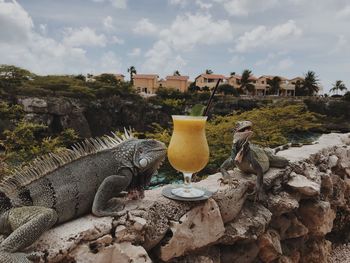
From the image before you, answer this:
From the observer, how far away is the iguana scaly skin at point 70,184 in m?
1.84

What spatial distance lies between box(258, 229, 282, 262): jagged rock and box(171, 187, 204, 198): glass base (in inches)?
33.3

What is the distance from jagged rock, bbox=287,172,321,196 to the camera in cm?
358

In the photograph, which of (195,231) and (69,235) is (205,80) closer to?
(195,231)

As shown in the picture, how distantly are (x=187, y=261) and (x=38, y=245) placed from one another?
3.49 ft

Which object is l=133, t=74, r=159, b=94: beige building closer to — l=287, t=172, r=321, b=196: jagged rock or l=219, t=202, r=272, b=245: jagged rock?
l=287, t=172, r=321, b=196: jagged rock

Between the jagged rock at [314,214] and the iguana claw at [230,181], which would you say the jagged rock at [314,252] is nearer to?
the jagged rock at [314,214]

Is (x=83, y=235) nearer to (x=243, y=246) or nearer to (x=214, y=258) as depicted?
(x=214, y=258)

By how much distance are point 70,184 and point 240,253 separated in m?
1.59

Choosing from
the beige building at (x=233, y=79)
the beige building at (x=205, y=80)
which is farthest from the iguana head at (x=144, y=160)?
the beige building at (x=233, y=79)

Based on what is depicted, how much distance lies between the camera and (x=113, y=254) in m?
2.04

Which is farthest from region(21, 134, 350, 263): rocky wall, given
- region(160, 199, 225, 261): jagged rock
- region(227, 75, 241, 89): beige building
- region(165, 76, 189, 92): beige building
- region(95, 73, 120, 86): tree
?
region(227, 75, 241, 89): beige building

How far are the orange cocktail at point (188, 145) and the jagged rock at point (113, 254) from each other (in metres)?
0.65

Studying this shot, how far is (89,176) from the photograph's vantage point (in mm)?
2223

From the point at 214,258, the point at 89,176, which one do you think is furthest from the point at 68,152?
the point at 214,258
